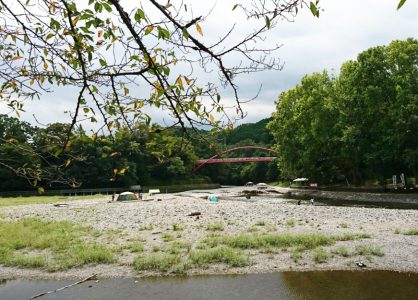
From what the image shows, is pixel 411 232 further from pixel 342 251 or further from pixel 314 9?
pixel 314 9

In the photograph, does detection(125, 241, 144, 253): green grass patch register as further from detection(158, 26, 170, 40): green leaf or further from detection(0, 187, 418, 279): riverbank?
detection(158, 26, 170, 40): green leaf

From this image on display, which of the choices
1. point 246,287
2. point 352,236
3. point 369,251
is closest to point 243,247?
point 246,287

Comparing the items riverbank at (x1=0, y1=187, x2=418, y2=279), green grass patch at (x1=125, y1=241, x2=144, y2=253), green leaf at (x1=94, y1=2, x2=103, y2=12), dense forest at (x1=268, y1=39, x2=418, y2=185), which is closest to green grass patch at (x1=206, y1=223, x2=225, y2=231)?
riverbank at (x1=0, y1=187, x2=418, y2=279)

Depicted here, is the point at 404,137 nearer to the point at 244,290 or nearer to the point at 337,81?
the point at 337,81

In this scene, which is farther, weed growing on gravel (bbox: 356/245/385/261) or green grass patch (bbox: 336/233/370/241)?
green grass patch (bbox: 336/233/370/241)

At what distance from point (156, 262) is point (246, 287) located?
10.7 ft

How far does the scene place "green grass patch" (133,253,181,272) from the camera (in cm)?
1188

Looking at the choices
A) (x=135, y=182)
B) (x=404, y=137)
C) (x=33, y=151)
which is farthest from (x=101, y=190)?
(x=33, y=151)

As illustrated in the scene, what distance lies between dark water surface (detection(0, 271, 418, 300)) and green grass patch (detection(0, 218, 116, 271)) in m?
1.53

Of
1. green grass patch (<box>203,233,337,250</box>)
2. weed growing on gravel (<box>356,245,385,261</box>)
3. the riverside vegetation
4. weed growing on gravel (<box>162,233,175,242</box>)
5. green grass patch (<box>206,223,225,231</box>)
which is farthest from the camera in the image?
green grass patch (<box>206,223,225,231</box>)

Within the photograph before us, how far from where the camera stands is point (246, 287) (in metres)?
10.1

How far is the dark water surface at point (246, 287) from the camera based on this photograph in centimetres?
960

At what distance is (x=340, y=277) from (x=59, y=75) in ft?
Answer: 31.7

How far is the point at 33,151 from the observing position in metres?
4.14
